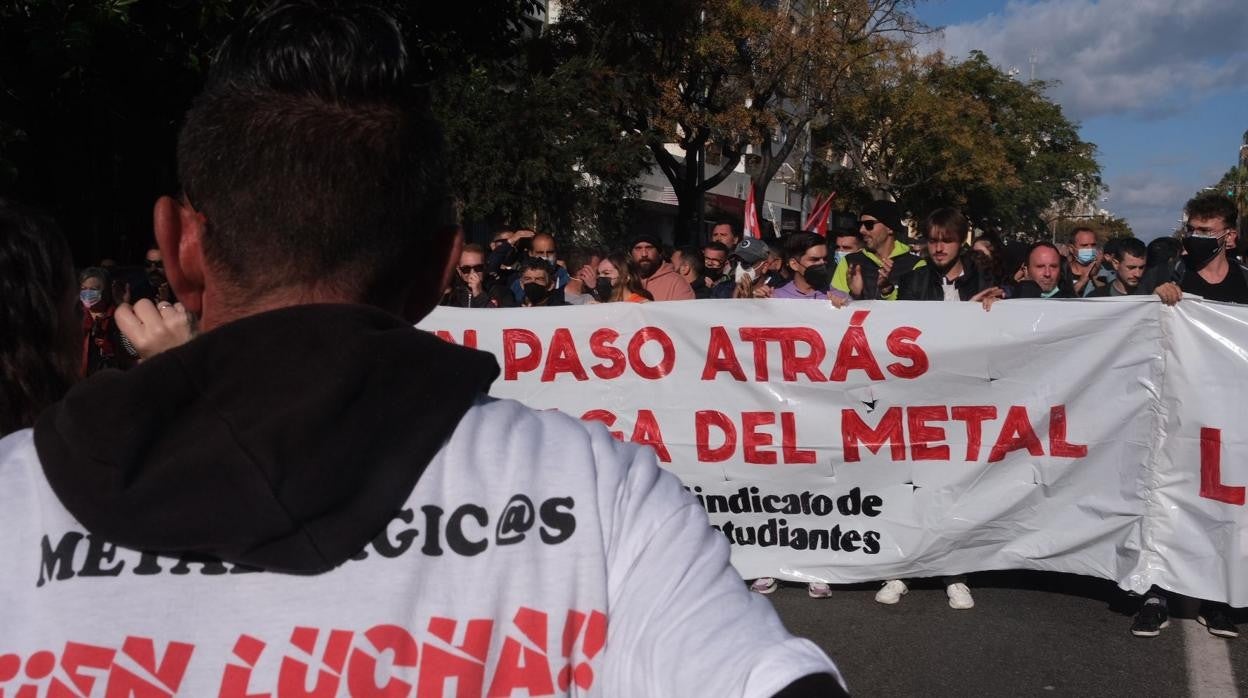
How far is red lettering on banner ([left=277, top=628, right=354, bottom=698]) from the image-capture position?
39.9 inches

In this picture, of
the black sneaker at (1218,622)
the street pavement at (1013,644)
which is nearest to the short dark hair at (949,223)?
the street pavement at (1013,644)

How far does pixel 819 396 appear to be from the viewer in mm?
5984

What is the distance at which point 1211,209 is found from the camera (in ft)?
20.6

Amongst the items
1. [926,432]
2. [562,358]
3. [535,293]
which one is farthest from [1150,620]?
[535,293]

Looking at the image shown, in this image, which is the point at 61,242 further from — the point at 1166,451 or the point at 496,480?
the point at 1166,451

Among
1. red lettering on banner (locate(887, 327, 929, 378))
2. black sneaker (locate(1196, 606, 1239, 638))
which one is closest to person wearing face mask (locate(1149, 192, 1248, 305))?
red lettering on banner (locate(887, 327, 929, 378))

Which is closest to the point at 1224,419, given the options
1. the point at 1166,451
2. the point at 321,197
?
the point at 1166,451

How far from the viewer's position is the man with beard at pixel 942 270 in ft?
22.0

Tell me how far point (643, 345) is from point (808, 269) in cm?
164

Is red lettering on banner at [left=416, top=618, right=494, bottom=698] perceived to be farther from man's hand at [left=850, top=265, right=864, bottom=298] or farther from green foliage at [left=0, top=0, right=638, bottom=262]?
man's hand at [left=850, top=265, right=864, bottom=298]

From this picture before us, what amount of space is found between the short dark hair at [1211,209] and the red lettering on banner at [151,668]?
627 centimetres

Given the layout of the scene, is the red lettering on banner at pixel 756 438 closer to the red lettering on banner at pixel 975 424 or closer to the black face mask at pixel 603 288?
the red lettering on banner at pixel 975 424

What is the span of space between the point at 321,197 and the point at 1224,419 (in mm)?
5443

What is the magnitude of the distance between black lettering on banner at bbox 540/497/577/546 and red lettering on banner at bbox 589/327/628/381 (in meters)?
5.15
